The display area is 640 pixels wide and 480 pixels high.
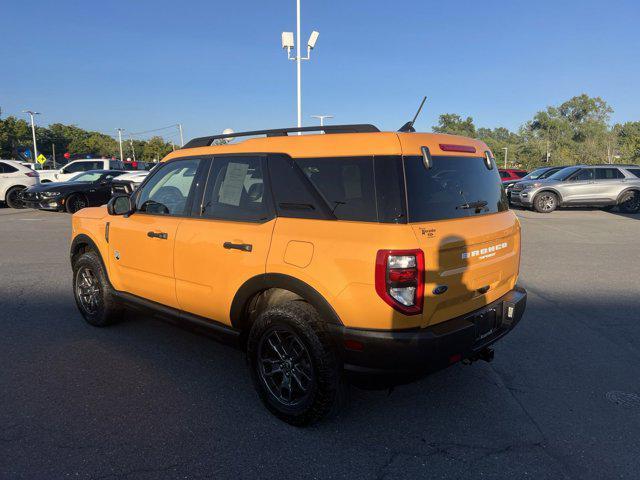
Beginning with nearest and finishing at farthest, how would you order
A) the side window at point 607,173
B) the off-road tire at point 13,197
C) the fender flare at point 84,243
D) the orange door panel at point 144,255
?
the orange door panel at point 144,255, the fender flare at point 84,243, the side window at point 607,173, the off-road tire at point 13,197

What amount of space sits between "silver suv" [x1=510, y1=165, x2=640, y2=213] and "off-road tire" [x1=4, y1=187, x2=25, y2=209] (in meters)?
18.3

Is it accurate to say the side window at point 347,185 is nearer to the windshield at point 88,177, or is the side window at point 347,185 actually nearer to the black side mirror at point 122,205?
the black side mirror at point 122,205

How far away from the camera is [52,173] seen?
21.2m

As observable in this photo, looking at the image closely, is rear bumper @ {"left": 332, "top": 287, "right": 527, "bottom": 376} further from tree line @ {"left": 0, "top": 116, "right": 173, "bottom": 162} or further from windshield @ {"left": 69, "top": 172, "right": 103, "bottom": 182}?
tree line @ {"left": 0, "top": 116, "right": 173, "bottom": 162}

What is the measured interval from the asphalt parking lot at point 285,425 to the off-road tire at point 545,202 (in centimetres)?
1219

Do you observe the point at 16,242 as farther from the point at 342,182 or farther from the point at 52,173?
the point at 52,173

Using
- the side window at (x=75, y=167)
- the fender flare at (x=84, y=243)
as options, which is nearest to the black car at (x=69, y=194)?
the side window at (x=75, y=167)

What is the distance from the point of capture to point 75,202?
48.6 feet

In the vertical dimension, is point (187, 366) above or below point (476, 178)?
below

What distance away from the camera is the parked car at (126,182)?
47.6 ft

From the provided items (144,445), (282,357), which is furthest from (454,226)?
(144,445)

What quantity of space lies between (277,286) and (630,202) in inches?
685

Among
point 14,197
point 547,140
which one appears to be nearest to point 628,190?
point 14,197

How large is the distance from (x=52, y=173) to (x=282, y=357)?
22.3 meters
